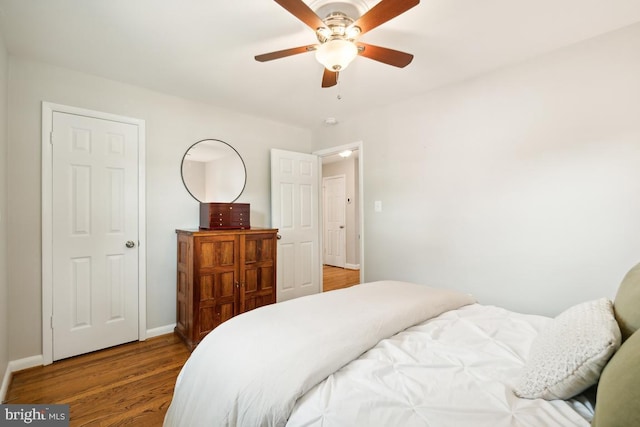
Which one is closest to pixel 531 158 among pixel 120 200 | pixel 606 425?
pixel 606 425

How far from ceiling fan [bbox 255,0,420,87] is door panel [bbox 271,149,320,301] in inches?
76.5

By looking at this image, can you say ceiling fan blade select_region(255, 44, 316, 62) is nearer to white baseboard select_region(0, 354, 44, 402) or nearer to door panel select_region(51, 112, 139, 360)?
door panel select_region(51, 112, 139, 360)

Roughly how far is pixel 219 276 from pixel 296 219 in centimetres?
134

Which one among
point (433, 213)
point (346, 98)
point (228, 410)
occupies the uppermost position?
point (346, 98)

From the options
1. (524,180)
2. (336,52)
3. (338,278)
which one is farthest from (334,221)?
(336,52)

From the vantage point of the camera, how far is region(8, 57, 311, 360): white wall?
2189mm

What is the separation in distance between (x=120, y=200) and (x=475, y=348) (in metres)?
2.88

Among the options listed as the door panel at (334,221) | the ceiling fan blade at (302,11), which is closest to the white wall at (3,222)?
the ceiling fan blade at (302,11)

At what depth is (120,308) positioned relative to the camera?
2602 mm

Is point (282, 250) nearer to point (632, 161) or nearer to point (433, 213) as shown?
point (433, 213)

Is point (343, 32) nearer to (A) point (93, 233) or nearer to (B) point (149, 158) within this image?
(B) point (149, 158)

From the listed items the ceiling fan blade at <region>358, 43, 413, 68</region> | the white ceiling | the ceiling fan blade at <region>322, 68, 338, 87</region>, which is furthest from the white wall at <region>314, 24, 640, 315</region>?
the ceiling fan blade at <region>322, 68, 338, 87</region>

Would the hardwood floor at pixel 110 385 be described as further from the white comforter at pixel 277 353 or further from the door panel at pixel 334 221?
the door panel at pixel 334 221

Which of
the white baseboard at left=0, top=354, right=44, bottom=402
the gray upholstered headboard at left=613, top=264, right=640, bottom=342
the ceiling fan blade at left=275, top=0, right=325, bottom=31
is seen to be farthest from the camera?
the white baseboard at left=0, top=354, right=44, bottom=402
